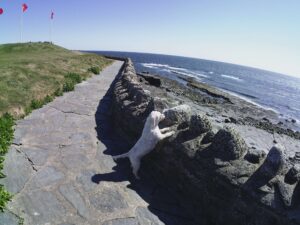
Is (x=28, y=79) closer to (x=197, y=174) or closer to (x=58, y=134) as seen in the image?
(x=58, y=134)

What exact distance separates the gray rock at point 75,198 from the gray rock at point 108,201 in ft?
0.62

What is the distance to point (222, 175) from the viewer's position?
4.66m

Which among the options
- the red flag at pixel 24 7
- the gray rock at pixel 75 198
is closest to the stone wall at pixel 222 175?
the gray rock at pixel 75 198

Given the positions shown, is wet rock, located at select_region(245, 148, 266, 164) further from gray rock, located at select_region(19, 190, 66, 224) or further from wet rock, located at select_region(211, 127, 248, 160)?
gray rock, located at select_region(19, 190, 66, 224)

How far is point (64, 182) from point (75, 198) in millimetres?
563

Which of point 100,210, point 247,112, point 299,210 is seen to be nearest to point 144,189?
point 100,210

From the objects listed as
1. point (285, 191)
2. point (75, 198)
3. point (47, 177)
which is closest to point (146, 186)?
point (75, 198)

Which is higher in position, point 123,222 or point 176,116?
point 176,116

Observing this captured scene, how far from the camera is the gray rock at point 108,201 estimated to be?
16.0ft

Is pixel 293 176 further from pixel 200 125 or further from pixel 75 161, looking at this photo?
pixel 75 161

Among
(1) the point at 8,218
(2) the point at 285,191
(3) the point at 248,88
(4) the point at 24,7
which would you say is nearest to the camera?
(2) the point at 285,191

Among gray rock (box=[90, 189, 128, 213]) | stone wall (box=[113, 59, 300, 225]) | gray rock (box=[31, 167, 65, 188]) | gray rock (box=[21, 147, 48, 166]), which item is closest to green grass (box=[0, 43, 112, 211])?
gray rock (box=[21, 147, 48, 166])

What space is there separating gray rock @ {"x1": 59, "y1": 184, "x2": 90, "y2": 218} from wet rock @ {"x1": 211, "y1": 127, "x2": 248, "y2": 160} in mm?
2386

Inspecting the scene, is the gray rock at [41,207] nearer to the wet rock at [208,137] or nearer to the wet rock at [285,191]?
the wet rock at [208,137]
